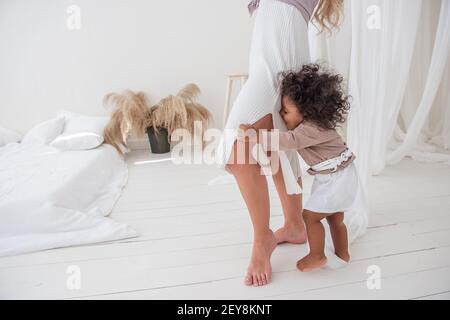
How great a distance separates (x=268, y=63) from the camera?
3.33 ft

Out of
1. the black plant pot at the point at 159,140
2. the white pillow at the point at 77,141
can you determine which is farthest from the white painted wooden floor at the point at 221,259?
the black plant pot at the point at 159,140

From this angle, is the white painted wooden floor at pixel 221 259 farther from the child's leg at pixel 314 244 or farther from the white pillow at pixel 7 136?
the white pillow at pixel 7 136

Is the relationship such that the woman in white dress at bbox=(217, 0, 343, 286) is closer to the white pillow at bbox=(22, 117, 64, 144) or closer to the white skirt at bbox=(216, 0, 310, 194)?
the white skirt at bbox=(216, 0, 310, 194)

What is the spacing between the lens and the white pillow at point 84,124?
2.27 m

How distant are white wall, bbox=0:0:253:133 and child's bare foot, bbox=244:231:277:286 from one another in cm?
201

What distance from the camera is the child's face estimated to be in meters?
1.00

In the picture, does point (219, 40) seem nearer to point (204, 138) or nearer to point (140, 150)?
point (204, 138)

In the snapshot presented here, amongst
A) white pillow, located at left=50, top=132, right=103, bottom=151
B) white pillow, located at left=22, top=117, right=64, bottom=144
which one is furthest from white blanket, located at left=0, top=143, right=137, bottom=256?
white pillow, located at left=22, top=117, right=64, bottom=144

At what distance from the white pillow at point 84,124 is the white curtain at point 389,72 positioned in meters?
1.61

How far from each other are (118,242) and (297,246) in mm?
731

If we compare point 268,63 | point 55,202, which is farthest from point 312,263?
point 55,202
